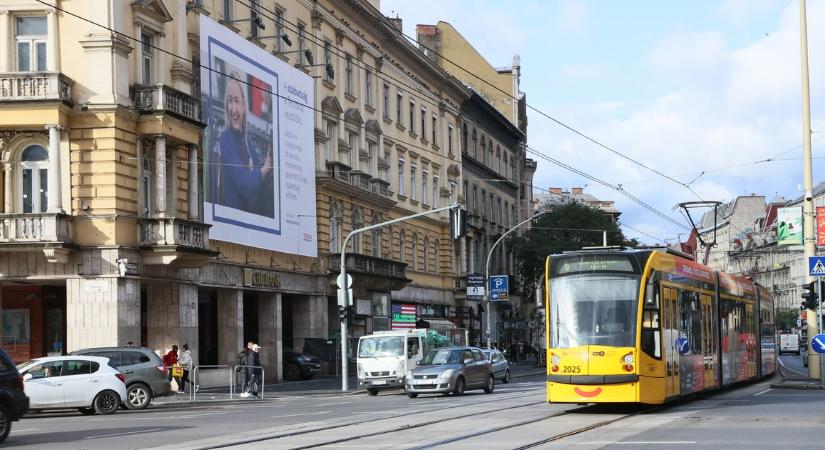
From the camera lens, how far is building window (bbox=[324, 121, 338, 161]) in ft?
174

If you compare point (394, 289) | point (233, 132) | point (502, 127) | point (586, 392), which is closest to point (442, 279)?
point (394, 289)

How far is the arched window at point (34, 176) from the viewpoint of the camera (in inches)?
1432

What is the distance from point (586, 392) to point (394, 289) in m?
38.0

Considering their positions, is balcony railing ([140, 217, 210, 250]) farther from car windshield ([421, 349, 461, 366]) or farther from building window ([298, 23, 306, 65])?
building window ([298, 23, 306, 65])

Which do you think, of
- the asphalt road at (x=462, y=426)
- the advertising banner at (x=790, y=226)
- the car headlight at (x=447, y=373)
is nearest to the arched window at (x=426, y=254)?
the car headlight at (x=447, y=373)

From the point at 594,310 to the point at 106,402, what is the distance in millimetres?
12301

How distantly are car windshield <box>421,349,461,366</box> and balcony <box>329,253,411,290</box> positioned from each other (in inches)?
645

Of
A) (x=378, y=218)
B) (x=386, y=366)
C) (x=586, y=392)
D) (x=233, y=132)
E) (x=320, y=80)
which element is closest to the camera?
(x=586, y=392)

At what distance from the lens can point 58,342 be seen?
40812 millimetres

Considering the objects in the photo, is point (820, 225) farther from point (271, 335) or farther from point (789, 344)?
point (789, 344)

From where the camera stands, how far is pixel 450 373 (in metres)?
35.4

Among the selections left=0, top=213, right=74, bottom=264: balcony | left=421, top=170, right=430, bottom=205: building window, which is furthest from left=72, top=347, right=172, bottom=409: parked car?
left=421, top=170, right=430, bottom=205: building window

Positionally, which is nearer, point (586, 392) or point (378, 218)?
point (586, 392)

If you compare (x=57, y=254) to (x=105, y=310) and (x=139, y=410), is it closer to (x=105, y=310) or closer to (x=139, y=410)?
(x=105, y=310)
